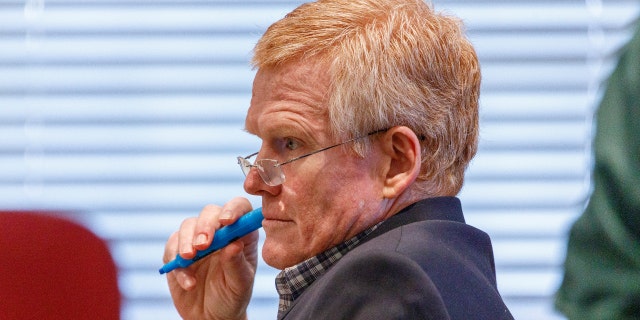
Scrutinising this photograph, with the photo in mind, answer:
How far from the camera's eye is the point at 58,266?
221 centimetres

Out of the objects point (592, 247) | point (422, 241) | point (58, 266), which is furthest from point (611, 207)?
point (58, 266)

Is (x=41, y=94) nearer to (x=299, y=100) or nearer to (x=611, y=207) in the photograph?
(x=299, y=100)

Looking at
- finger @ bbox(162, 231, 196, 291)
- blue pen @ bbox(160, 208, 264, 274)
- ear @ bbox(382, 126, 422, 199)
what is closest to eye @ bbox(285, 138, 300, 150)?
ear @ bbox(382, 126, 422, 199)

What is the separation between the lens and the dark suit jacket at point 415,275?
4.43 feet

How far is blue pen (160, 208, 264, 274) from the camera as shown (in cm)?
196

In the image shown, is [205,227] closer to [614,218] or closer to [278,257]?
[278,257]

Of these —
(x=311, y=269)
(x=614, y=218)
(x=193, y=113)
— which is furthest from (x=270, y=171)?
(x=193, y=113)

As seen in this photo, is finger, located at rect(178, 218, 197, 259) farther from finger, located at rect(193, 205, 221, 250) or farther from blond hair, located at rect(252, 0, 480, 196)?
blond hair, located at rect(252, 0, 480, 196)

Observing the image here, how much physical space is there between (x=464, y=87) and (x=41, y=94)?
5.54ft

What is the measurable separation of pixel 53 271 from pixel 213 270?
1.14ft

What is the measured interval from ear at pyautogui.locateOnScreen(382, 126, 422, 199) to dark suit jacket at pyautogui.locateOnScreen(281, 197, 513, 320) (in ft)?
0.13

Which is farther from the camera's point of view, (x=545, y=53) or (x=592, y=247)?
(x=545, y=53)

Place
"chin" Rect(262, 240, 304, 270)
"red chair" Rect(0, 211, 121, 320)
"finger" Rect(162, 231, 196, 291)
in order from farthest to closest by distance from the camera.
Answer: "red chair" Rect(0, 211, 121, 320), "finger" Rect(162, 231, 196, 291), "chin" Rect(262, 240, 304, 270)

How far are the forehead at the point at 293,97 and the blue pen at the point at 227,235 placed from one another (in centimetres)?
26
